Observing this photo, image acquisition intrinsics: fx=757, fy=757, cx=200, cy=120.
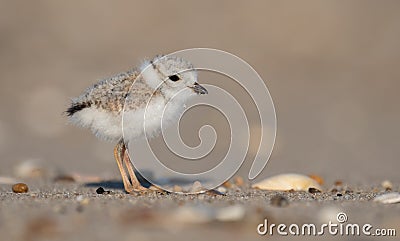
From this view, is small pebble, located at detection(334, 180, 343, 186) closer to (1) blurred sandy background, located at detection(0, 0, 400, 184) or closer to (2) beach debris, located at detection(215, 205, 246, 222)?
(1) blurred sandy background, located at detection(0, 0, 400, 184)

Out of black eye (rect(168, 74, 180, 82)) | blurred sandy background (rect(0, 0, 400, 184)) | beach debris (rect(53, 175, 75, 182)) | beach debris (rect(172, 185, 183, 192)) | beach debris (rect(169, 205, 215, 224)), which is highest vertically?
blurred sandy background (rect(0, 0, 400, 184))

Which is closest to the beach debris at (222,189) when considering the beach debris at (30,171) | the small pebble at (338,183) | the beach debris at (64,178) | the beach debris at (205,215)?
the small pebble at (338,183)

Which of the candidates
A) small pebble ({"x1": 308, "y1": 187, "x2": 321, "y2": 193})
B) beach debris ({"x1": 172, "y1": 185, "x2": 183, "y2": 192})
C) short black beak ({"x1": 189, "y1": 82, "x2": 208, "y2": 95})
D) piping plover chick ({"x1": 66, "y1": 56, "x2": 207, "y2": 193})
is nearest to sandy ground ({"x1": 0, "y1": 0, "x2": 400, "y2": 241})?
small pebble ({"x1": 308, "y1": 187, "x2": 321, "y2": 193})

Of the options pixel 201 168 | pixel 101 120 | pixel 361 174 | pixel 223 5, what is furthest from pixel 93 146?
pixel 223 5

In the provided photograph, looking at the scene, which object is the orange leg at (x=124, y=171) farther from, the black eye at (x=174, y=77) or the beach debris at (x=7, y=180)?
the beach debris at (x=7, y=180)

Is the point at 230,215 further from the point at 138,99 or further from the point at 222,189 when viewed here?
the point at 222,189
